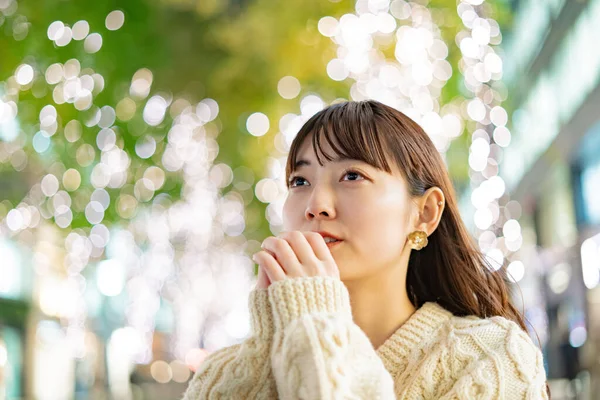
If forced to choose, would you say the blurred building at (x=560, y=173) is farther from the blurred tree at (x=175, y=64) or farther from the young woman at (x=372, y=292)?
the young woman at (x=372, y=292)

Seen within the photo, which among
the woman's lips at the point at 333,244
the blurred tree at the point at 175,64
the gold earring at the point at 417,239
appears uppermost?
the blurred tree at the point at 175,64

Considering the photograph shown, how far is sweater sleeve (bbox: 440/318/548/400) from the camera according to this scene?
1.73 m

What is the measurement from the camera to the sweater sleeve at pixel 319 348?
4.95ft

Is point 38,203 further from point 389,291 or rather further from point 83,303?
point 83,303

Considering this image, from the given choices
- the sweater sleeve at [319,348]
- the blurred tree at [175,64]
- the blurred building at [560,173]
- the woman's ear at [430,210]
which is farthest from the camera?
the blurred building at [560,173]

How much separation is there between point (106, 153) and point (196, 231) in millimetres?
5301

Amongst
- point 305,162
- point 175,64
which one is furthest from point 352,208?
point 175,64

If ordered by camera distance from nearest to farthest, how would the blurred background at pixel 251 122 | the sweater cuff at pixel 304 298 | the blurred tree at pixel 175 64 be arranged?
the sweater cuff at pixel 304 298 < the blurred tree at pixel 175 64 < the blurred background at pixel 251 122

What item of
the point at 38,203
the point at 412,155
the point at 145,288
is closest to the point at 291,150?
the point at 412,155

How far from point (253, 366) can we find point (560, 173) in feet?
33.3

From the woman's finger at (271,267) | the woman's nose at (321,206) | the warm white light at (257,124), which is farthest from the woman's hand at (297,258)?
the warm white light at (257,124)

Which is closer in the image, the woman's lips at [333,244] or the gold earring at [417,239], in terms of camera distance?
the woman's lips at [333,244]

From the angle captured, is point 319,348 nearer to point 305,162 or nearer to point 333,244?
point 333,244

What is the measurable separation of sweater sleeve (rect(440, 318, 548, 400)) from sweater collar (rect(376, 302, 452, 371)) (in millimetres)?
124
